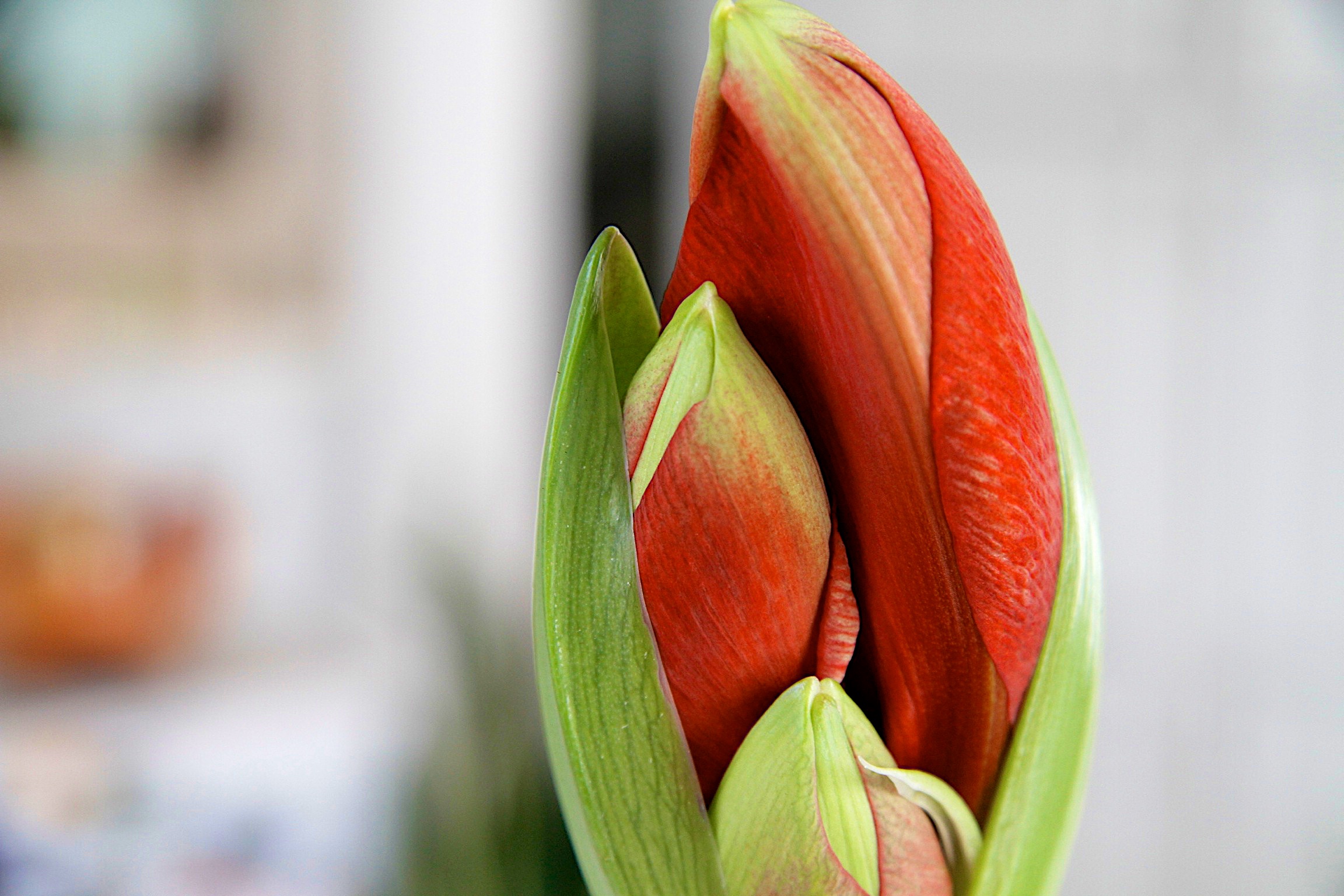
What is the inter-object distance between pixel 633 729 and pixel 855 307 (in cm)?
5

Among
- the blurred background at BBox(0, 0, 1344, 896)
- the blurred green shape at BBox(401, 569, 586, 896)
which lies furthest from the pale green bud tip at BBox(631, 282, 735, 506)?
the blurred background at BBox(0, 0, 1344, 896)

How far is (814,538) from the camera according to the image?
0.11 m

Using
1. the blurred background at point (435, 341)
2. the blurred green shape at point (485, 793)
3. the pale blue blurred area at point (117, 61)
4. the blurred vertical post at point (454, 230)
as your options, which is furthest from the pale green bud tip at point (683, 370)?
the pale blue blurred area at point (117, 61)

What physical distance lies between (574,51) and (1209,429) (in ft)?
2.84

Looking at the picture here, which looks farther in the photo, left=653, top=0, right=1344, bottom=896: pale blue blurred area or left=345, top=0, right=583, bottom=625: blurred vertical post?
left=345, top=0, right=583, bottom=625: blurred vertical post

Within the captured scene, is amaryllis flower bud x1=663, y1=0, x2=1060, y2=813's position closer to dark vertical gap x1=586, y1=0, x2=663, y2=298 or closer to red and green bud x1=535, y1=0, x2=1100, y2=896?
red and green bud x1=535, y1=0, x2=1100, y2=896

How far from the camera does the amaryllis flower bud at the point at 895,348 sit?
96 mm

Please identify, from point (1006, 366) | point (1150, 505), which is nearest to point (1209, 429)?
point (1150, 505)

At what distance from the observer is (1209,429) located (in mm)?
1146

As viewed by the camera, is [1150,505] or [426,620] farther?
[1150,505]

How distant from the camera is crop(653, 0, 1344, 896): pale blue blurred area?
1105mm

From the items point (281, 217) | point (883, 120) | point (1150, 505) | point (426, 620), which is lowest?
point (1150, 505)

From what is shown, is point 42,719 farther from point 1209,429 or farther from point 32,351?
point 1209,429

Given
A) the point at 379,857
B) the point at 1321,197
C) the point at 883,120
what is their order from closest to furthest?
the point at 883,120
the point at 379,857
the point at 1321,197
